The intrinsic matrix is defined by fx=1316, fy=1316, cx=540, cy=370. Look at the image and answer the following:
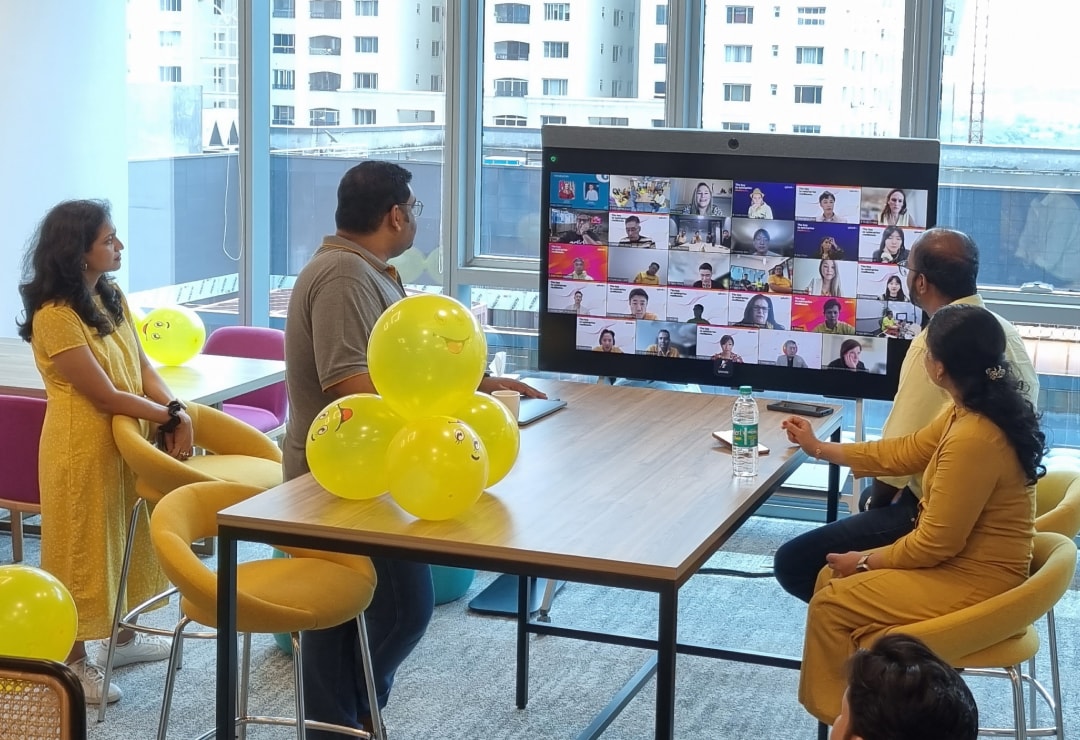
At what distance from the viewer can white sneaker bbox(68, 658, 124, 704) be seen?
Answer: 12.5ft

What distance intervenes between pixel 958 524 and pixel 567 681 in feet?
5.31

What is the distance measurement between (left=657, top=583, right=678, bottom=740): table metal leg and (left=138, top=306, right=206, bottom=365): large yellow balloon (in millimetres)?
3111

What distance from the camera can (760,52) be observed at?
223 inches

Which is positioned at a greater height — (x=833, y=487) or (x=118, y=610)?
(x=833, y=487)

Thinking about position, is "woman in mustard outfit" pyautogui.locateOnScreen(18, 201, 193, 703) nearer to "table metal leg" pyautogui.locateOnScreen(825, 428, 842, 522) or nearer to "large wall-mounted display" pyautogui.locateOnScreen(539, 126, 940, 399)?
"large wall-mounted display" pyautogui.locateOnScreen(539, 126, 940, 399)

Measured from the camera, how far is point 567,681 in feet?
13.3

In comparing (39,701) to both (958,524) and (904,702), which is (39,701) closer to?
(904,702)

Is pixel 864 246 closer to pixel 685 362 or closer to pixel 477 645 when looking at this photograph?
pixel 685 362

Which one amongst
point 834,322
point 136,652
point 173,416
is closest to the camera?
point 173,416

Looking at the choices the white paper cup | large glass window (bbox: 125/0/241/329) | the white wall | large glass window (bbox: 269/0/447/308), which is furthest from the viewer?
large glass window (bbox: 125/0/241/329)

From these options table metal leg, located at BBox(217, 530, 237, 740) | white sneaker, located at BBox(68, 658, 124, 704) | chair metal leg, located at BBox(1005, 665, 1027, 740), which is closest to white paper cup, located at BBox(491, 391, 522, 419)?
table metal leg, located at BBox(217, 530, 237, 740)

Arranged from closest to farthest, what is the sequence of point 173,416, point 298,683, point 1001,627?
point 1001,627 → point 298,683 → point 173,416

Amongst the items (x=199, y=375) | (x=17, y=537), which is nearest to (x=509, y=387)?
(x=199, y=375)

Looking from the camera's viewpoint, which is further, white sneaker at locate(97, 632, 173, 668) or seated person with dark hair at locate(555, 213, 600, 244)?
seated person with dark hair at locate(555, 213, 600, 244)
